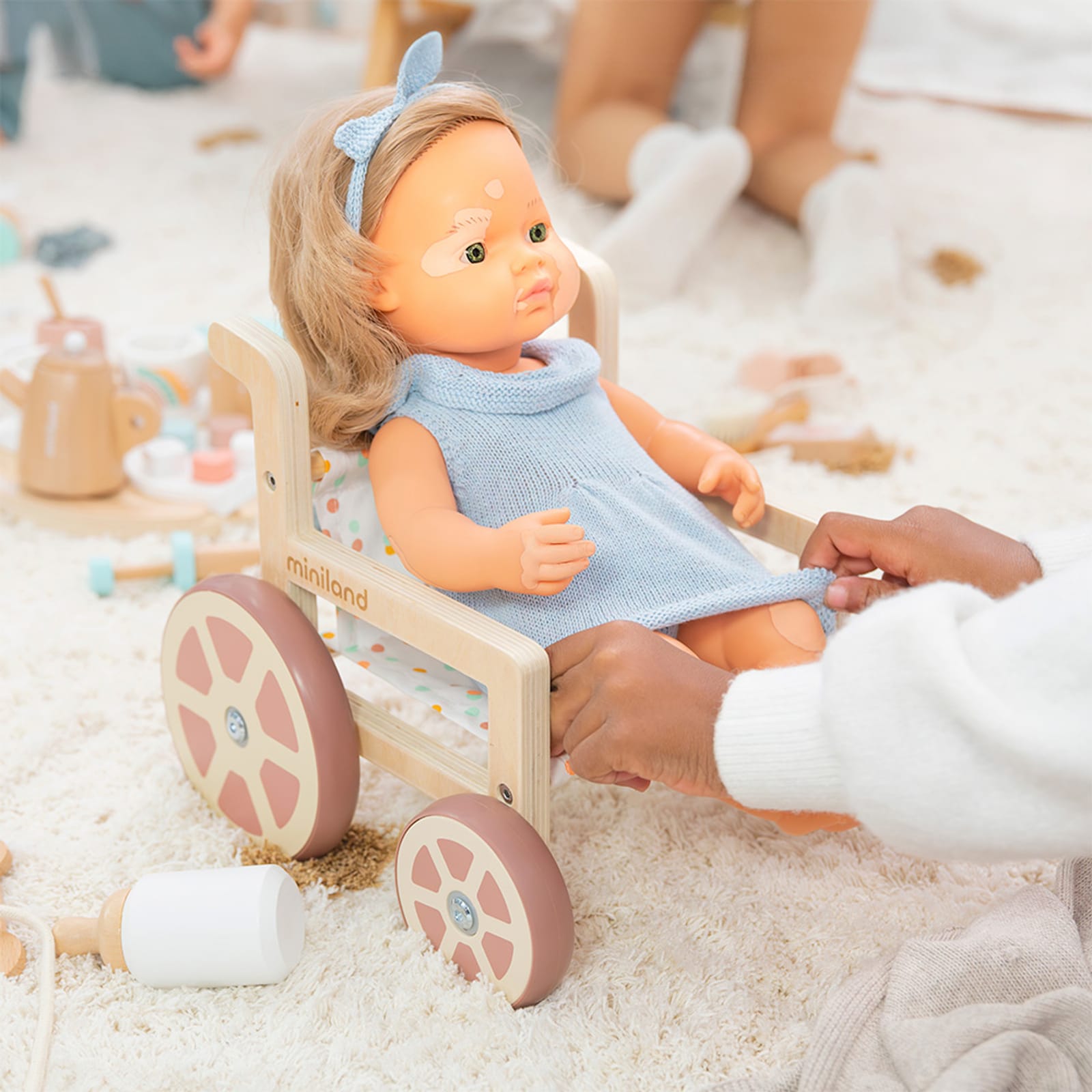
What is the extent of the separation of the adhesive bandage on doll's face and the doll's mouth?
0.04 meters

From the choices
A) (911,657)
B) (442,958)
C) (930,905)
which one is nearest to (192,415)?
(442,958)

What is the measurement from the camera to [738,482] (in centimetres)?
97

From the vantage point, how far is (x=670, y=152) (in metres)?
1.92

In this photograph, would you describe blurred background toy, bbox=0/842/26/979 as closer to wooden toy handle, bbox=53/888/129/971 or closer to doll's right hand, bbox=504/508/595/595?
wooden toy handle, bbox=53/888/129/971

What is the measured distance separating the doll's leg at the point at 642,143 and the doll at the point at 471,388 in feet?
3.15

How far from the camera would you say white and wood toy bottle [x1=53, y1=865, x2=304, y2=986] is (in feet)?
2.68

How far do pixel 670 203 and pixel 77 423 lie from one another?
2.97 ft

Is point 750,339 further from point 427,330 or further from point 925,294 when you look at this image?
point 427,330

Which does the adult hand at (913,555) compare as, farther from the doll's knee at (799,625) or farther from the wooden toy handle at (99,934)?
the wooden toy handle at (99,934)

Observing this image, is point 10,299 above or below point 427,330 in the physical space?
below

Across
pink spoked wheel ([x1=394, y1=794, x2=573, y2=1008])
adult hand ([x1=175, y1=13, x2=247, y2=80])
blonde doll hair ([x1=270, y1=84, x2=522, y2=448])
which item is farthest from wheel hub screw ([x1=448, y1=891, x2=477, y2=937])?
adult hand ([x1=175, y1=13, x2=247, y2=80])

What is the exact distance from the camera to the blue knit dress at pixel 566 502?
0.87 metres

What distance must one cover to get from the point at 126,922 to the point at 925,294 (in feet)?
5.15

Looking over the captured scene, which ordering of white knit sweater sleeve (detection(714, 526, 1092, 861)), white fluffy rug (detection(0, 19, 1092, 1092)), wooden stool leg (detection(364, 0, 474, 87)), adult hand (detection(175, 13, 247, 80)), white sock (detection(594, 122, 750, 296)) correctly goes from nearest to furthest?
white knit sweater sleeve (detection(714, 526, 1092, 861)) < white fluffy rug (detection(0, 19, 1092, 1092)) < white sock (detection(594, 122, 750, 296)) < wooden stool leg (detection(364, 0, 474, 87)) < adult hand (detection(175, 13, 247, 80))
